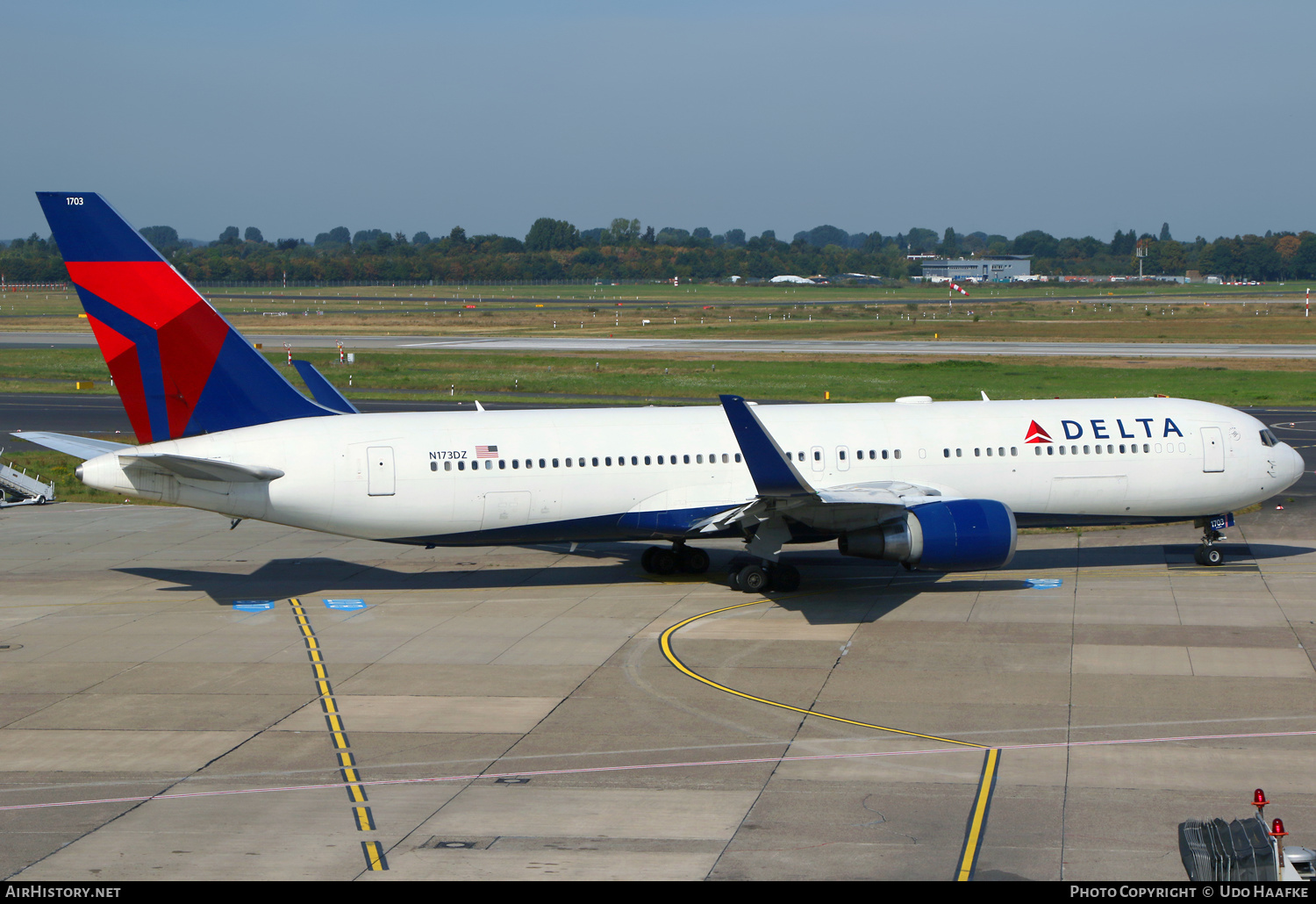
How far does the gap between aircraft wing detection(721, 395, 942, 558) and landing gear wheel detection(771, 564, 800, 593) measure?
744 millimetres

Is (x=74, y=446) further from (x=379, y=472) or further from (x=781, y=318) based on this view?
(x=781, y=318)

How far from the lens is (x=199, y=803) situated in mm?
16594

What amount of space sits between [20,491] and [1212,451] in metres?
38.6

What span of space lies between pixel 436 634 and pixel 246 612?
5188mm

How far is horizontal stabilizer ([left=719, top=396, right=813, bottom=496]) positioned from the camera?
24672 millimetres

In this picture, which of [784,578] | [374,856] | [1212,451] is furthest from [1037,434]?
[374,856]

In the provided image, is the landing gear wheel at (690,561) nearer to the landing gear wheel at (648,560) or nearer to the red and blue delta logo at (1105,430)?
the landing gear wheel at (648,560)

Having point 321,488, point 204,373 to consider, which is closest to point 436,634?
point 321,488

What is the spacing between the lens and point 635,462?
2916cm

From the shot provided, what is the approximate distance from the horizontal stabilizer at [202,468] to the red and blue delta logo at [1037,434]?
1809 cm

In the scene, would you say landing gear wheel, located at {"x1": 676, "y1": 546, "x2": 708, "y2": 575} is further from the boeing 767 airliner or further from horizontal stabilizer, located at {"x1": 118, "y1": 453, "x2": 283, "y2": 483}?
horizontal stabilizer, located at {"x1": 118, "y1": 453, "x2": 283, "y2": 483}

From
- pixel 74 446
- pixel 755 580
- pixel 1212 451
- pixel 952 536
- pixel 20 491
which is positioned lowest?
pixel 20 491

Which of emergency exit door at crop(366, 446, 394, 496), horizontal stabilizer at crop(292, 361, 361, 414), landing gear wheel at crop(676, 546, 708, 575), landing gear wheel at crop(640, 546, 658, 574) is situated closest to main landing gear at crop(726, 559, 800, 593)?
landing gear wheel at crop(676, 546, 708, 575)
